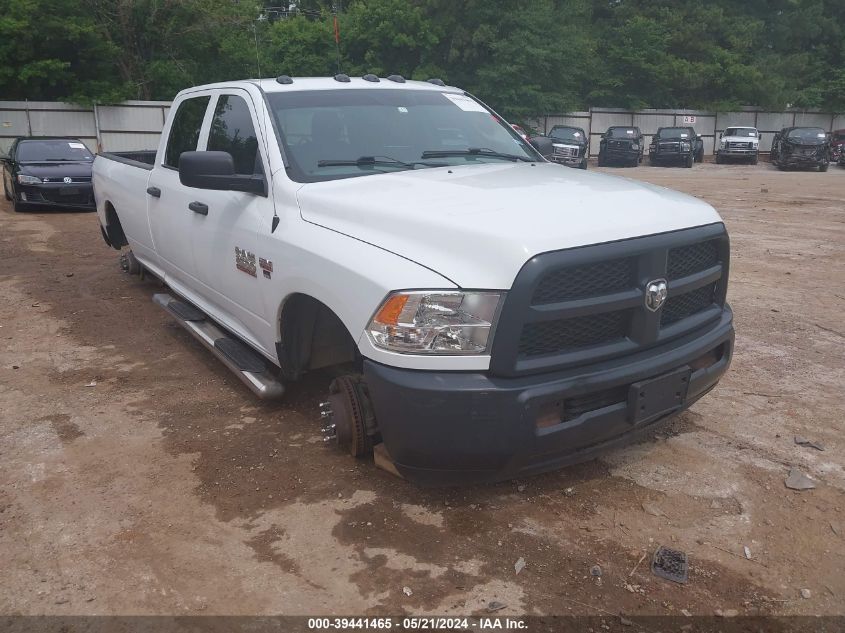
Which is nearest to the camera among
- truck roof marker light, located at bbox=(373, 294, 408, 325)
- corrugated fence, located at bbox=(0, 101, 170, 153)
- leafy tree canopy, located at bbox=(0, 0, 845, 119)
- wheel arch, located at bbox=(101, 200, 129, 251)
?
truck roof marker light, located at bbox=(373, 294, 408, 325)

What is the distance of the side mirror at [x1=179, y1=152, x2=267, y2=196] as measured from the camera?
3783 millimetres

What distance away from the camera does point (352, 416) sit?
361 cm

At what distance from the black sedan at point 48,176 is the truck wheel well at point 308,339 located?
1102cm

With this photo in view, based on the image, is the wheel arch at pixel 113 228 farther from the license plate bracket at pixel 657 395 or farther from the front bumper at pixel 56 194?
the front bumper at pixel 56 194

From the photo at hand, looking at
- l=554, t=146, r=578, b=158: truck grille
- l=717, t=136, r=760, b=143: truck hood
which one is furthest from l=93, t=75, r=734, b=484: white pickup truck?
l=717, t=136, r=760, b=143: truck hood

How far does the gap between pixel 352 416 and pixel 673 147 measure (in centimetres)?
2985

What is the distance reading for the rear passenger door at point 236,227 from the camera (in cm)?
405

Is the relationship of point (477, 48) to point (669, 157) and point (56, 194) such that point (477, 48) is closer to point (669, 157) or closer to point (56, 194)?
point (669, 157)

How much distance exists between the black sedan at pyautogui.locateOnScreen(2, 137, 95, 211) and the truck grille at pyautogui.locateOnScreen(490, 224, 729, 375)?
12.4 m

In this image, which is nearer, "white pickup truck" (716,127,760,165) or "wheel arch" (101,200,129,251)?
"wheel arch" (101,200,129,251)

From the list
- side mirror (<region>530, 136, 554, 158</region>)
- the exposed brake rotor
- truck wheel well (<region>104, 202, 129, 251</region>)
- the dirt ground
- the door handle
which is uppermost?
side mirror (<region>530, 136, 554, 158</region>)

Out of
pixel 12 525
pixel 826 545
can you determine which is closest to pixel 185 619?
pixel 12 525

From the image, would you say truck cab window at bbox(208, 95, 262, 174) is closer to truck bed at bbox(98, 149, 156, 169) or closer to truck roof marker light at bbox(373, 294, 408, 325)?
truck roof marker light at bbox(373, 294, 408, 325)

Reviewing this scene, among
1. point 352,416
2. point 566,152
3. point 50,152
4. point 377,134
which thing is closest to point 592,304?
point 352,416
